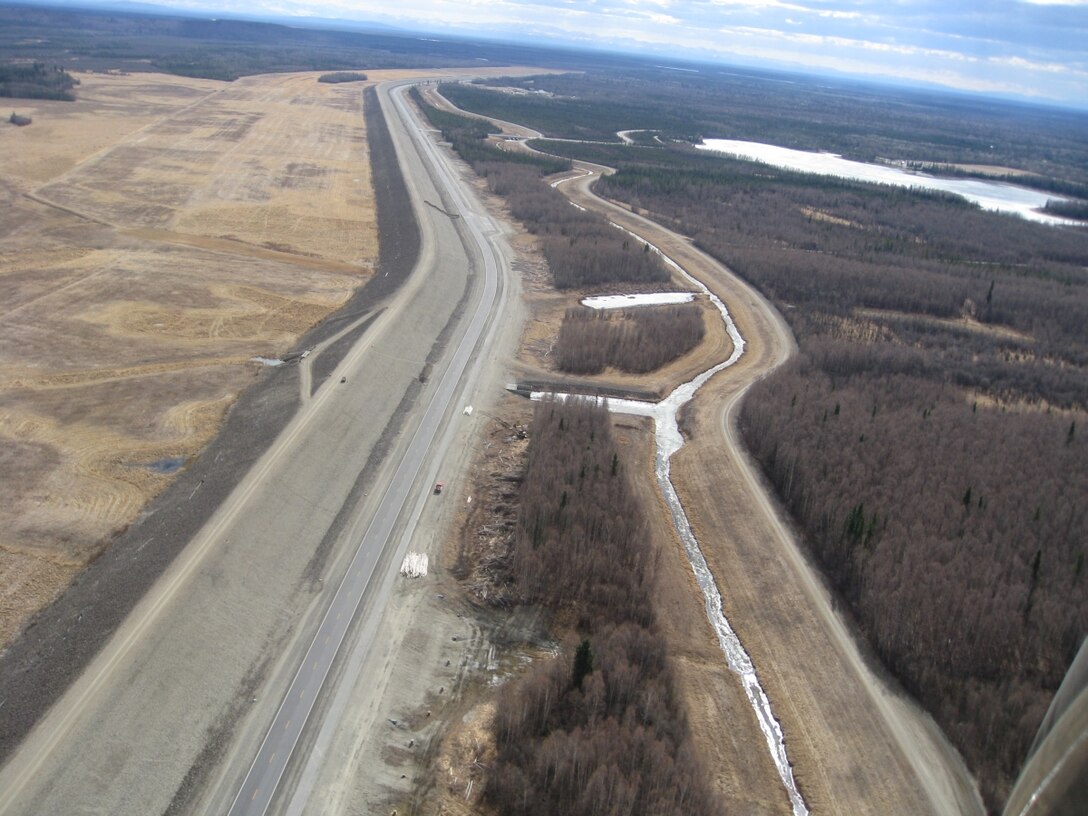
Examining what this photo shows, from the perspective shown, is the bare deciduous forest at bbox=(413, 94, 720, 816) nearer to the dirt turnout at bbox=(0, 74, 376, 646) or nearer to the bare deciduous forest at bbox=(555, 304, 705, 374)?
the bare deciduous forest at bbox=(555, 304, 705, 374)

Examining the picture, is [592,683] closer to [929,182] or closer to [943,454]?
[943,454]

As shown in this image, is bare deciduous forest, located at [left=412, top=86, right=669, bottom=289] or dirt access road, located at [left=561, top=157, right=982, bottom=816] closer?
dirt access road, located at [left=561, top=157, right=982, bottom=816]

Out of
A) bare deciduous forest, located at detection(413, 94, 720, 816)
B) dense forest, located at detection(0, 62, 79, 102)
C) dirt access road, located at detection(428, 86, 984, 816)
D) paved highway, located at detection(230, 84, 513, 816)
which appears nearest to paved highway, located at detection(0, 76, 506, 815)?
paved highway, located at detection(230, 84, 513, 816)

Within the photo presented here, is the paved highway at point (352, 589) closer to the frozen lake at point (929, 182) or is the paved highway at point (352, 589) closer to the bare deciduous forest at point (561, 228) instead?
the bare deciduous forest at point (561, 228)

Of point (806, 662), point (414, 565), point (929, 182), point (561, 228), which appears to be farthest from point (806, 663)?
point (929, 182)

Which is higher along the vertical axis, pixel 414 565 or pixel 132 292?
pixel 132 292

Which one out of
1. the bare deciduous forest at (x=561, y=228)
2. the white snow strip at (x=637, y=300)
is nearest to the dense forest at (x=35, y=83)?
the bare deciduous forest at (x=561, y=228)
